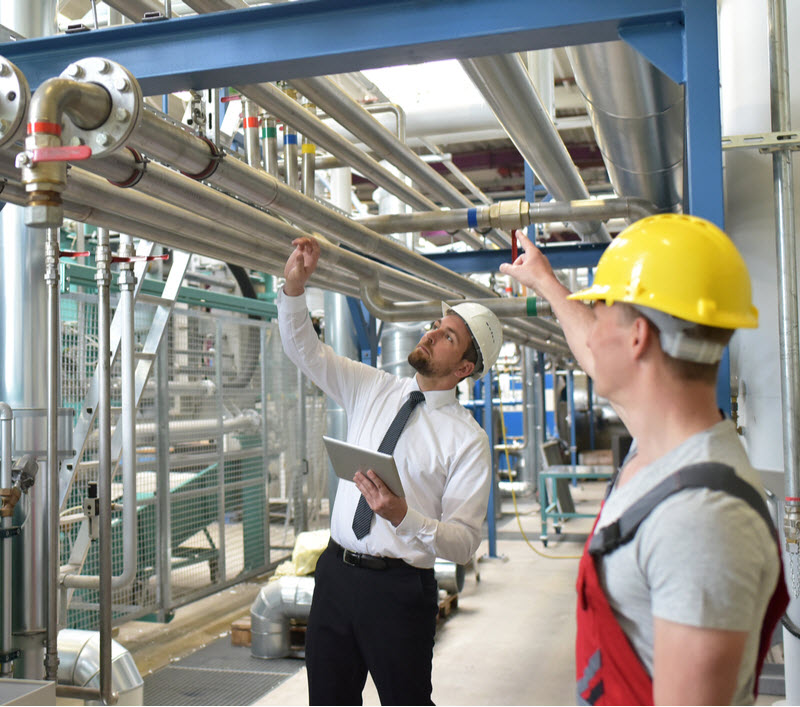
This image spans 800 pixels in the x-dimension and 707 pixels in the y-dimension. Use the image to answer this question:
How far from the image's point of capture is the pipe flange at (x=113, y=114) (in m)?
1.57

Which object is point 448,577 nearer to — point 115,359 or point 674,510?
point 115,359

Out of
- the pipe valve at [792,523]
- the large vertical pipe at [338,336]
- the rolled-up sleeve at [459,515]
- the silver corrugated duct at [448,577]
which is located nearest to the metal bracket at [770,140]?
the pipe valve at [792,523]

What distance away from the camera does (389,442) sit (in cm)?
241

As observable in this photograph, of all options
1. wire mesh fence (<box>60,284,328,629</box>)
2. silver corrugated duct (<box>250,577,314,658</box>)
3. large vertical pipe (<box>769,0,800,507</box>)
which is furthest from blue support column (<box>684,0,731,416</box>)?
silver corrugated duct (<box>250,577,314,658</box>)

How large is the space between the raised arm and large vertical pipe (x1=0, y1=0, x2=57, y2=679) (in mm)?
1997

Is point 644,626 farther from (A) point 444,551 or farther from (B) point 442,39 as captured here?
(B) point 442,39

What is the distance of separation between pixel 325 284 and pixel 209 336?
1987mm

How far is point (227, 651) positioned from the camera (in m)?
4.59

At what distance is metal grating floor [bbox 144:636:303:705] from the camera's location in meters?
3.86

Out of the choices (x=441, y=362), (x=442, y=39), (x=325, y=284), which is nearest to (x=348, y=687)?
(x=441, y=362)

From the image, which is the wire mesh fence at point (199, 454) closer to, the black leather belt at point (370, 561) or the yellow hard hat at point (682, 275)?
the black leather belt at point (370, 561)

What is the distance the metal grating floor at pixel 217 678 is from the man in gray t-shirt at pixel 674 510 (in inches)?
127

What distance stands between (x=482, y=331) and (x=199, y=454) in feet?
11.1

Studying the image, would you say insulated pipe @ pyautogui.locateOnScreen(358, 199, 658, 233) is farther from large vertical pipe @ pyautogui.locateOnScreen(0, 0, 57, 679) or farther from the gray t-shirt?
the gray t-shirt
